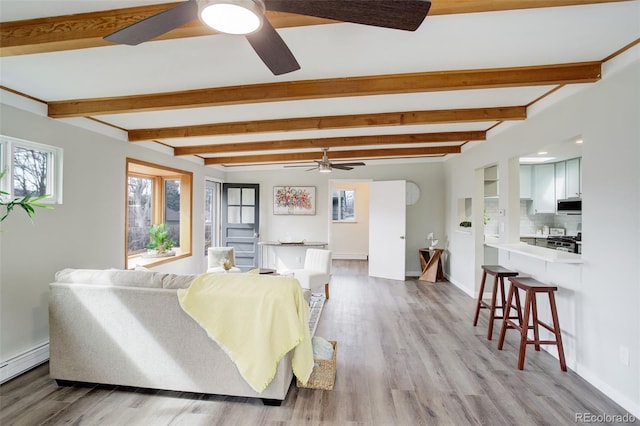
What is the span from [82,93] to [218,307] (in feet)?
7.33

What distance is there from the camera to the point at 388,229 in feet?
19.3

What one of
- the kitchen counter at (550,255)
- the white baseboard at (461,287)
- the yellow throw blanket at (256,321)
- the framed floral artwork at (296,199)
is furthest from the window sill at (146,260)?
the white baseboard at (461,287)

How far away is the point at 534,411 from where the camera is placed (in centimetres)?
204

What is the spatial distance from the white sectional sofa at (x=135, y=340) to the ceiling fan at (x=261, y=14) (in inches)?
60.5

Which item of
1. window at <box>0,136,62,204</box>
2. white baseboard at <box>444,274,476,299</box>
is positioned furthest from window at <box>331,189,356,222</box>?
window at <box>0,136,62,204</box>

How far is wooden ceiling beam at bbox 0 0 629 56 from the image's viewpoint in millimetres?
1470

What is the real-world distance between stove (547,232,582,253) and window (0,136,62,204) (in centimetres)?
667

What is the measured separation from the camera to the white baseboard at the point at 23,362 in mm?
2373

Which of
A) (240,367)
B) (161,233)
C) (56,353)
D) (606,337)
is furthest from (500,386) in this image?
(161,233)

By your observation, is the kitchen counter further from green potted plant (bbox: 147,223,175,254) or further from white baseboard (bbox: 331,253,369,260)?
white baseboard (bbox: 331,253,369,260)

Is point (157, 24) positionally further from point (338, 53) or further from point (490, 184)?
point (490, 184)

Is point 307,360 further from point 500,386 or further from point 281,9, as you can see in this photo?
point 281,9

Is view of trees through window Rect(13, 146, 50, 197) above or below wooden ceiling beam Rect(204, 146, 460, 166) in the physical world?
below
